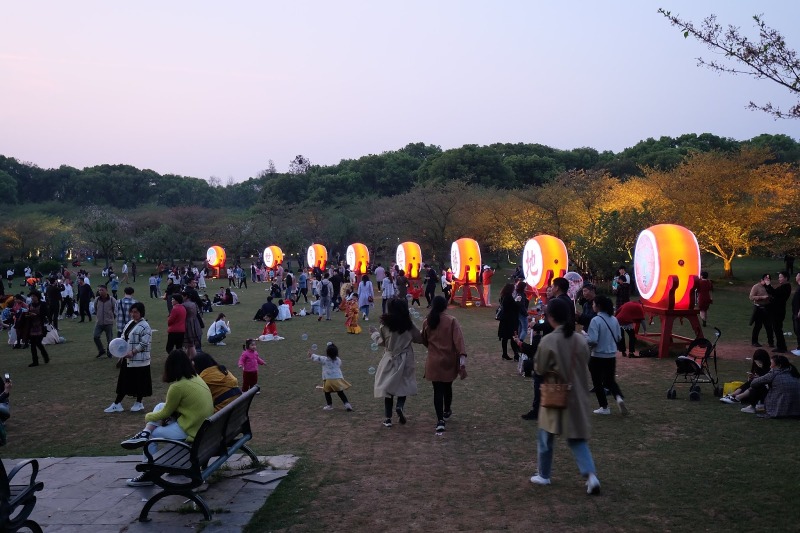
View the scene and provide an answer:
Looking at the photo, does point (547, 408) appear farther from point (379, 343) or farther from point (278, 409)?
point (278, 409)

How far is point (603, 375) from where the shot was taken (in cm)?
870

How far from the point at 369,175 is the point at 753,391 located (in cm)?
6412

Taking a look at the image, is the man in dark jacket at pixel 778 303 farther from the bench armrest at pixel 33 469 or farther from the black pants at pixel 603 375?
the bench armrest at pixel 33 469

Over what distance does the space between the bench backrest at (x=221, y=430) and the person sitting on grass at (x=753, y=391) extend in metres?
6.17

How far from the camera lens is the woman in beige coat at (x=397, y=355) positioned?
8078 mm

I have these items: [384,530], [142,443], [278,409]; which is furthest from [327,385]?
[384,530]

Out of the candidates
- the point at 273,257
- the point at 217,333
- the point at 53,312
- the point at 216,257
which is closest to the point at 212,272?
the point at 216,257

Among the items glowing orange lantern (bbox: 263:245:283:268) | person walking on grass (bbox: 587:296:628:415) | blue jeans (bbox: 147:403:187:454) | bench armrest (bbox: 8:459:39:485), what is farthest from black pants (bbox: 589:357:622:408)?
glowing orange lantern (bbox: 263:245:283:268)

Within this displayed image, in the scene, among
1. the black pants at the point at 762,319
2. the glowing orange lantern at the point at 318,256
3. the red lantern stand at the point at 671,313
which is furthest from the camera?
the glowing orange lantern at the point at 318,256

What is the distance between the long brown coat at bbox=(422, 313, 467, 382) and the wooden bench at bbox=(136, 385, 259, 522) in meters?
2.36

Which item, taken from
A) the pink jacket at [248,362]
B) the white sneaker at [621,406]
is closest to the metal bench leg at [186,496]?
the pink jacket at [248,362]

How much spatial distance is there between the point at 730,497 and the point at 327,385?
5276 millimetres

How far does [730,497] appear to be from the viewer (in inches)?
218

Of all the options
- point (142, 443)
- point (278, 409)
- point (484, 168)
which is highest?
point (484, 168)
